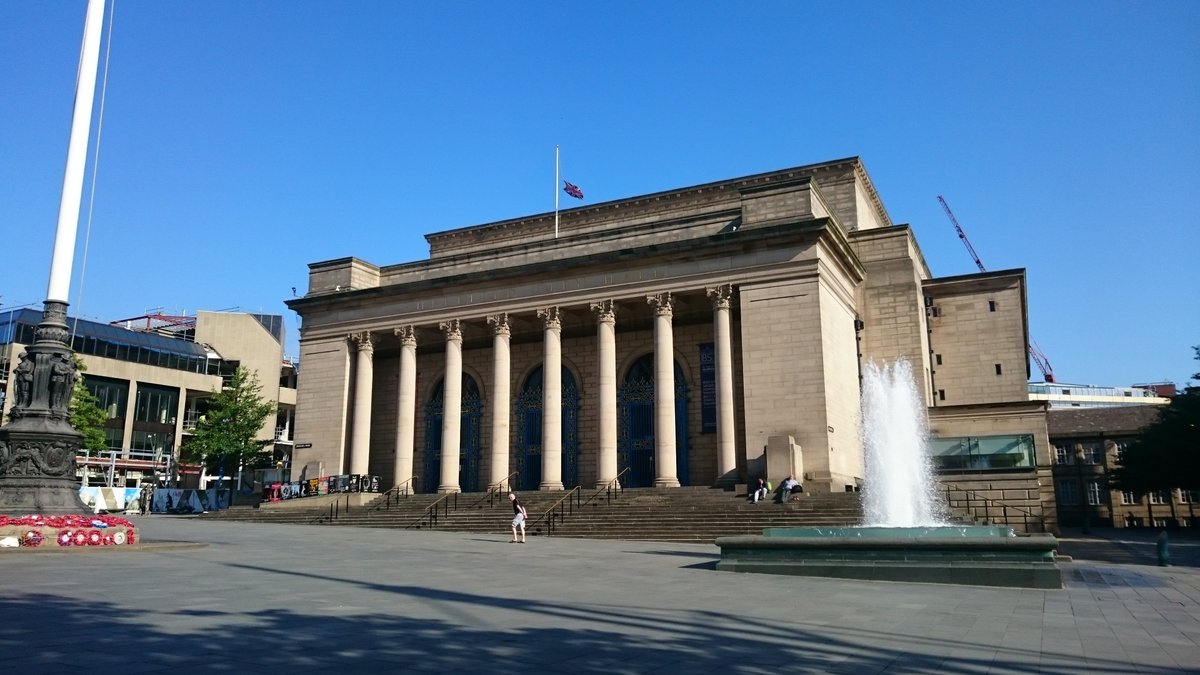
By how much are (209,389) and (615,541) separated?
5491 cm

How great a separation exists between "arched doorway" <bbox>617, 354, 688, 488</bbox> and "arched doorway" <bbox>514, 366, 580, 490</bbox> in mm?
2133

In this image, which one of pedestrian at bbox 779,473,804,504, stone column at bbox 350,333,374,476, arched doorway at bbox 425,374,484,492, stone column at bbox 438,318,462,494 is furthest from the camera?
arched doorway at bbox 425,374,484,492

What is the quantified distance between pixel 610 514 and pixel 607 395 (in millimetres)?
6654

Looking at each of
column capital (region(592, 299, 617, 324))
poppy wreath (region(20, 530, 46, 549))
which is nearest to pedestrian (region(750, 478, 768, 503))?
column capital (region(592, 299, 617, 324))

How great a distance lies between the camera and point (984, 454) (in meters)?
31.4

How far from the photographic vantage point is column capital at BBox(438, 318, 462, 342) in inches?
1566

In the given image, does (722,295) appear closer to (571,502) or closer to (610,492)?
(610,492)

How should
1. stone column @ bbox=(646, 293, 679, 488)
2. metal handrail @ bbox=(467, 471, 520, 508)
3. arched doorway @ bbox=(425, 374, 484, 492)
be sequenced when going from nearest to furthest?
stone column @ bbox=(646, 293, 679, 488) < metal handrail @ bbox=(467, 471, 520, 508) < arched doorway @ bbox=(425, 374, 484, 492)

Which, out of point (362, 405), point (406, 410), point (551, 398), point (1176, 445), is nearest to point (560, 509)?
point (551, 398)

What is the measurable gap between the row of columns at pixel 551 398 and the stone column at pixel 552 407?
0.14 feet

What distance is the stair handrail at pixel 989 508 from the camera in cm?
2931

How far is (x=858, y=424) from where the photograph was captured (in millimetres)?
37031

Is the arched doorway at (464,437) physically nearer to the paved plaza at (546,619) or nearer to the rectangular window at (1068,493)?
the paved plaza at (546,619)

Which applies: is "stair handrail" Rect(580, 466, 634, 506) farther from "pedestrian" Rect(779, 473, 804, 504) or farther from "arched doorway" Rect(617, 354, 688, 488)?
"pedestrian" Rect(779, 473, 804, 504)
